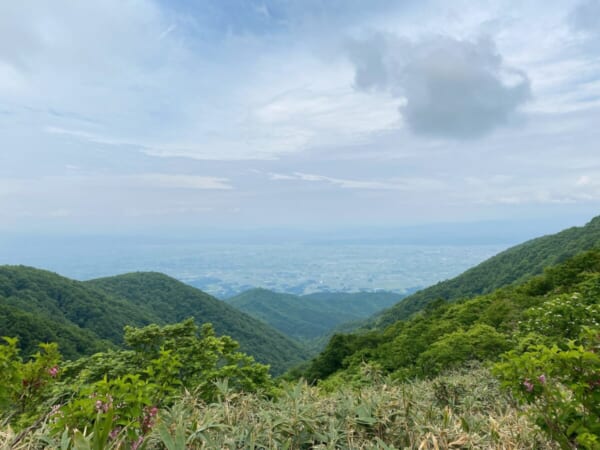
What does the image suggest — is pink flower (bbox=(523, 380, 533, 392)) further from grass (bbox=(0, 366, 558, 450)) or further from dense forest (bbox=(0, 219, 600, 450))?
grass (bbox=(0, 366, 558, 450))

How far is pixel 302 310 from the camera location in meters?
162

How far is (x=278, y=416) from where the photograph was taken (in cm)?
234

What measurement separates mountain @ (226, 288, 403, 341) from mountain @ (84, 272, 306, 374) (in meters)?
43.1

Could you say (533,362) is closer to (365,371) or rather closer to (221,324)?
(365,371)

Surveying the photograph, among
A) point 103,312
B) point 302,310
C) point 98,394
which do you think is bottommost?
point 302,310

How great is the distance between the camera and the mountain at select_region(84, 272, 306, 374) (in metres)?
82.2

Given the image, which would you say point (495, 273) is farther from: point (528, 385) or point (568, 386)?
point (568, 386)

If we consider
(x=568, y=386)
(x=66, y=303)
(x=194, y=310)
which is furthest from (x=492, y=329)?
(x=194, y=310)

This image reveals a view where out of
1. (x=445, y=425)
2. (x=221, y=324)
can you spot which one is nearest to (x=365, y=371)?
(x=445, y=425)

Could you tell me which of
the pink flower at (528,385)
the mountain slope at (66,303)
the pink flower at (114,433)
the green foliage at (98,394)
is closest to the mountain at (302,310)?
the mountain slope at (66,303)

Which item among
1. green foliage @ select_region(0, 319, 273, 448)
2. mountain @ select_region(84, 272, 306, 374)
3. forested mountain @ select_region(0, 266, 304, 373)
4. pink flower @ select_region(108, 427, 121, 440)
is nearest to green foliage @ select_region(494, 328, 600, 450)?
green foliage @ select_region(0, 319, 273, 448)

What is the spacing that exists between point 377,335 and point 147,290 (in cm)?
9417

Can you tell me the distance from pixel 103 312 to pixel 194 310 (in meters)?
28.4

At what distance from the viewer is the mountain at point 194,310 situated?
8219cm
